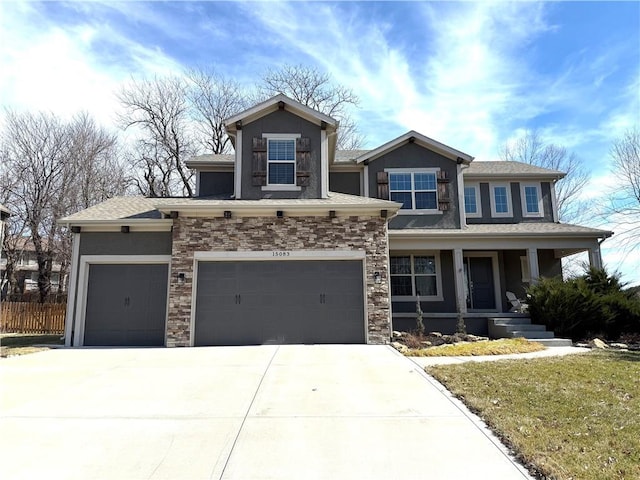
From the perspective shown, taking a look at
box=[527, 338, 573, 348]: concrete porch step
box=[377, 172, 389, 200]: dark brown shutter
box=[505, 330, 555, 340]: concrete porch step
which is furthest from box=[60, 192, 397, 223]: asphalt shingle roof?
box=[527, 338, 573, 348]: concrete porch step

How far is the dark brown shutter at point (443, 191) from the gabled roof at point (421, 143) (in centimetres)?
72

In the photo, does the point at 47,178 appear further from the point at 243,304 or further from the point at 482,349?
the point at 482,349

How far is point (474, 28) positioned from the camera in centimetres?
1005

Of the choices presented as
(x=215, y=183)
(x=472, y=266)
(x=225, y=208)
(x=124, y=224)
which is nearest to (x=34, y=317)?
(x=124, y=224)

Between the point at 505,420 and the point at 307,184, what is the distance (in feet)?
Result: 29.0

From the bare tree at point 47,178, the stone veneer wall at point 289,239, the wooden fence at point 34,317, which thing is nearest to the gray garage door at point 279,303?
the stone veneer wall at point 289,239

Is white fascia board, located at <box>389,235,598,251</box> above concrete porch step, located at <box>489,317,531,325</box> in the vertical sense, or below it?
above

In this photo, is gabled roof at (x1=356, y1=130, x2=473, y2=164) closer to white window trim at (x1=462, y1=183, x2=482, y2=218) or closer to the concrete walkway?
white window trim at (x1=462, y1=183, x2=482, y2=218)

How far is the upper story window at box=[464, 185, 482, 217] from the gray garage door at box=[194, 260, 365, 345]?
21.3 feet

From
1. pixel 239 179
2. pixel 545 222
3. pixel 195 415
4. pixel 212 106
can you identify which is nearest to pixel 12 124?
pixel 212 106

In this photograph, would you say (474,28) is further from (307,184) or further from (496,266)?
(496,266)

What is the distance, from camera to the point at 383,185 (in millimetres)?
14133

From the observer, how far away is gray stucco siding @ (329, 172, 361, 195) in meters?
14.6

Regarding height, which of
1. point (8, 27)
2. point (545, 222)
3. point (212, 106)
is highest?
point (212, 106)
